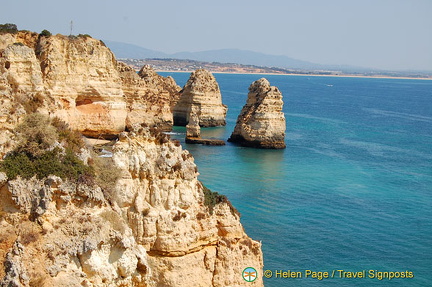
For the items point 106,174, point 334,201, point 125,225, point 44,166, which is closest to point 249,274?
point 125,225

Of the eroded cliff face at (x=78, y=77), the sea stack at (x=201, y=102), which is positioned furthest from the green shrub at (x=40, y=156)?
the sea stack at (x=201, y=102)

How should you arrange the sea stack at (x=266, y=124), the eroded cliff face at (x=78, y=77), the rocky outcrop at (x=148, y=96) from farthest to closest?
the rocky outcrop at (x=148, y=96) → the sea stack at (x=266, y=124) → the eroded cliff face at (x=78, y=77)

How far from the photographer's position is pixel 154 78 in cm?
6625

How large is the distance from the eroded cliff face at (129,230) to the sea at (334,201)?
279 inches

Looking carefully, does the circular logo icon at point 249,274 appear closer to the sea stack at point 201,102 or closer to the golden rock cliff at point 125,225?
the golden rock cliff at point 125,225

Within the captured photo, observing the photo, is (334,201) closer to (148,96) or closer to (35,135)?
(35,135)

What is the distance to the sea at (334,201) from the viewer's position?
24.0m

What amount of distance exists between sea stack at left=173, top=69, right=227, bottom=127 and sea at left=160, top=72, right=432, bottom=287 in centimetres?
200

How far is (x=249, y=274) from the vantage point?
15.6 m

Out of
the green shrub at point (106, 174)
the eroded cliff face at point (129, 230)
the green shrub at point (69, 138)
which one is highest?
the green shrub at point (69, 138)

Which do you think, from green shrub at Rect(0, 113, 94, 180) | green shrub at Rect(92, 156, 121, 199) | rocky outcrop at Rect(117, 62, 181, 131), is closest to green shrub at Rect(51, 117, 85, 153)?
green shrub at Rect(0, 113, 94, 180)

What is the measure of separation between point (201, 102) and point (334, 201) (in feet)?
116

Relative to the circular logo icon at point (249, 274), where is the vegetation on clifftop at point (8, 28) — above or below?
above

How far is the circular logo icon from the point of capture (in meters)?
15.5
